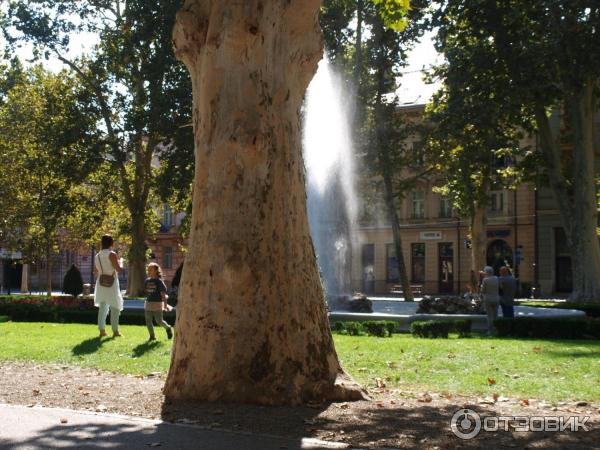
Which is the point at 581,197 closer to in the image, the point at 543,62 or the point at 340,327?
the point at 543,62

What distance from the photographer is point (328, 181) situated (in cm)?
2998

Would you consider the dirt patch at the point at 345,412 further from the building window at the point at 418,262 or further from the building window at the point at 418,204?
the building window at the point at 418,204

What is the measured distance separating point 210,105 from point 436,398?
146 inches

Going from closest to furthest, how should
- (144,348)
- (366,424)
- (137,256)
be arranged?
(366,424), (144,348), (137,256)

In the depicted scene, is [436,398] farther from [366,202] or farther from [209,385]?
[366,202]

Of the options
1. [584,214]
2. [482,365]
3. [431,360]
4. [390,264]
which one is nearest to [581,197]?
[584,214]

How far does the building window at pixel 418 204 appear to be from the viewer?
55.3 meters

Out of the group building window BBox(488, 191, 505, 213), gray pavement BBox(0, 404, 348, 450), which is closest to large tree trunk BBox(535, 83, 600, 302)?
building window BBox(488, 191, 505, 213)

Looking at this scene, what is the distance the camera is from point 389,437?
19.9 ft

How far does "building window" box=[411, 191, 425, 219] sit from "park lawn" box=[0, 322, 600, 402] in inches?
1607

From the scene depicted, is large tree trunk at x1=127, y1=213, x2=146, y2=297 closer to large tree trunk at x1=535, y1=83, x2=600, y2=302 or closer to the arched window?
large tree trunk at x1=535, y1=83, x2=600, y2=302

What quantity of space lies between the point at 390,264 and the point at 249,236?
4983 centimetres

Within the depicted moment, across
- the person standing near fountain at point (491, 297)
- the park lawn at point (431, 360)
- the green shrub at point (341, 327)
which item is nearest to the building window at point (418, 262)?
the person standing near fountain at point (491, 297)

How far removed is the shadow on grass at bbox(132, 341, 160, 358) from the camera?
1177 centimetres
